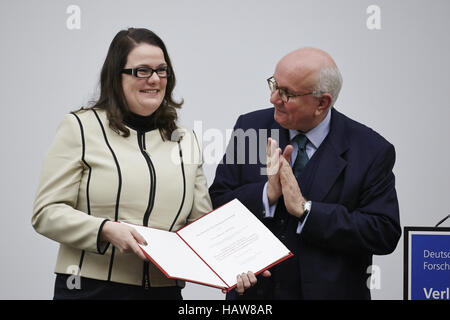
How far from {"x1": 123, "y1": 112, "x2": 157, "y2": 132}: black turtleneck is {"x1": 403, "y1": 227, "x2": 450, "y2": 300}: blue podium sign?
1.15 m

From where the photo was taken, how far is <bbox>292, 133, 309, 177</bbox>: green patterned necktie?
2.25 meters

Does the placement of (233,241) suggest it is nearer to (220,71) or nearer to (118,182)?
(118,182)

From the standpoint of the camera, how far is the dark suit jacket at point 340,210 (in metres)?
2.11

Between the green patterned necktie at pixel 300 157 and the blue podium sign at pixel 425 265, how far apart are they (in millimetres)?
557

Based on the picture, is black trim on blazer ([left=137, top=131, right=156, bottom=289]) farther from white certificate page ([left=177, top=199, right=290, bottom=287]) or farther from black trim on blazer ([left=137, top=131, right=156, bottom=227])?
white certificate page ([left=177, top=199, right=290, bottom=287])

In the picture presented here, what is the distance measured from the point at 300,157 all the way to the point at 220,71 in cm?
157

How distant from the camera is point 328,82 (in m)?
2.27

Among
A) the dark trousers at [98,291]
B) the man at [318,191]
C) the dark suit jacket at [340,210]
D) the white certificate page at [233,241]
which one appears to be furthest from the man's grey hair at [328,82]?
the dark trousers at [98,291]

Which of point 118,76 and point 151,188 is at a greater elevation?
point 118,76

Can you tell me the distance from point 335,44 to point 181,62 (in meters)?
1.01

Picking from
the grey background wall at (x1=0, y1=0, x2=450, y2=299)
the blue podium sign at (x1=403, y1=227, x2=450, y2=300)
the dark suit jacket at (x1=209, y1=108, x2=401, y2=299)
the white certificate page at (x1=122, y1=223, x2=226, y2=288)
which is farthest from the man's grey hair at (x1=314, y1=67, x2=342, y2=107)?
the grey background wall at (x1=0, y1=0, x2=450, y2=299)

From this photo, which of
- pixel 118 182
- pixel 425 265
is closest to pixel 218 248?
pixel 118 182

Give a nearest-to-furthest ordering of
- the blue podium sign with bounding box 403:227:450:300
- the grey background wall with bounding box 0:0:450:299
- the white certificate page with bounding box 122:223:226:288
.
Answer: the white certificate page with bounding box 122:223:226:288, the blue podium sign with bounding box 403:227:450:300, the grey background wall with bounding box 0:0:450:299

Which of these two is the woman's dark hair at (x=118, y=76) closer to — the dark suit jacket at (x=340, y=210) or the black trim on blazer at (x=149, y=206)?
the black trim on blazer at (x=149, y=206)
